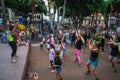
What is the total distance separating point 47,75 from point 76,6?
995 inches

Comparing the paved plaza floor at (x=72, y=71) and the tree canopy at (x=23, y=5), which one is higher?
the tree canopy at (x=23, y=5)

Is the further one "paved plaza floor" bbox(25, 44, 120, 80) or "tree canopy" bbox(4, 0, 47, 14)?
"tree canopy" bbox(4, 0, 47, 14)

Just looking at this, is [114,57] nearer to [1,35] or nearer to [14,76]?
[14,76]

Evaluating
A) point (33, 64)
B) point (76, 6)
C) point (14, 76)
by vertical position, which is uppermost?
point (76, 6)

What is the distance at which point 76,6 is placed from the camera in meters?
35.2

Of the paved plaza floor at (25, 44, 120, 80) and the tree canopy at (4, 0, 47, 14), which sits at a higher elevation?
the tree canopy at (4, 0, 47, 14)

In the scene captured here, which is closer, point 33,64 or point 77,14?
point 33,64

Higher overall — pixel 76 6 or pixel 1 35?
pixel 76 6

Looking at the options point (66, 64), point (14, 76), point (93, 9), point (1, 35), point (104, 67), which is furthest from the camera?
point (93, 9)

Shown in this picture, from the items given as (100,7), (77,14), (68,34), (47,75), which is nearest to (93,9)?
(100,7)

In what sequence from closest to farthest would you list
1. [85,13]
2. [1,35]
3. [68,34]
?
[68,34] → [1,35] → [85,13]

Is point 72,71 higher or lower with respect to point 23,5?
lower

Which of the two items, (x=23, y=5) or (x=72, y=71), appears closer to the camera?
(x=72, y=71)

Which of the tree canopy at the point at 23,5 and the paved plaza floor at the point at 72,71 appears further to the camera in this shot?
the tree canopy at the point at 23,5
